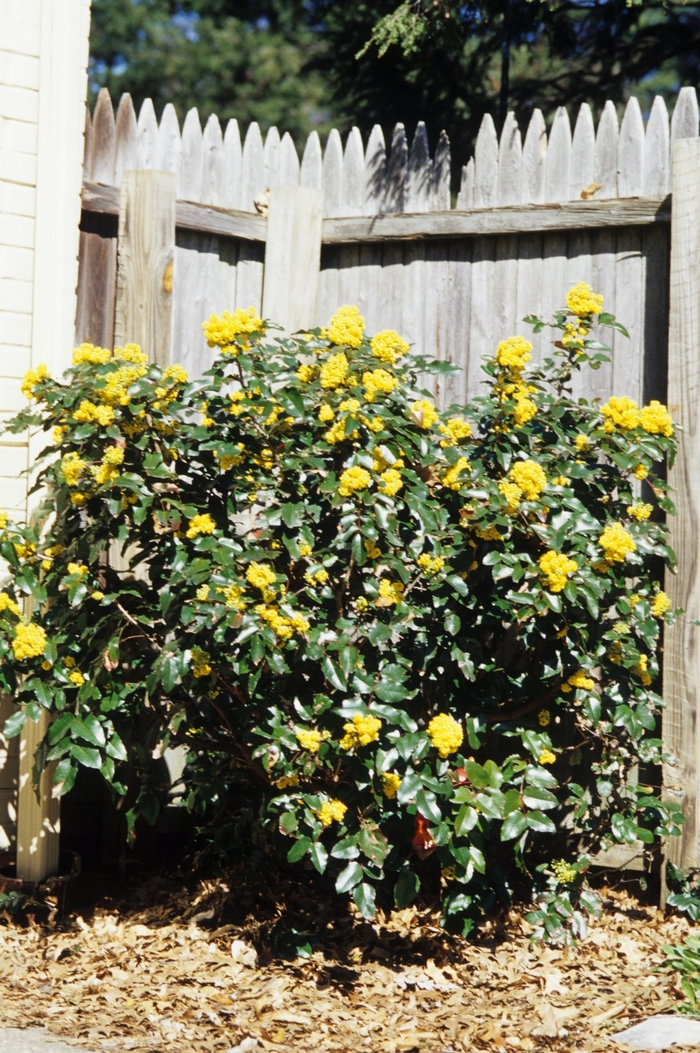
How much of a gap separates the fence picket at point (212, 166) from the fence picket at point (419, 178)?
2.23 ft

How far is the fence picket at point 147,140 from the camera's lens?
3.84 metres

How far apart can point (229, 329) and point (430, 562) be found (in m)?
0.87

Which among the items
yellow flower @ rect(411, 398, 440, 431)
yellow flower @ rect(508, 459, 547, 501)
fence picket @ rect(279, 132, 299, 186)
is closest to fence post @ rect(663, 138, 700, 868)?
yellow flower @ rect(508, 459, 547, 501)

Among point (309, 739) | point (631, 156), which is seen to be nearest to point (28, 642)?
point (309, 739)

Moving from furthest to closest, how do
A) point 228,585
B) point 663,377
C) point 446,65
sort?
point 446,65
point 663,377
point 228,585

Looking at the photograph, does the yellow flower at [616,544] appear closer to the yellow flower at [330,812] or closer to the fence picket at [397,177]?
the yellow flower at [330,812]

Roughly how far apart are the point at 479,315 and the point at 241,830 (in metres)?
1.94

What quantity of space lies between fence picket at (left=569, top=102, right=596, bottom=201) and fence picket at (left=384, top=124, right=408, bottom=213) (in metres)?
0.61

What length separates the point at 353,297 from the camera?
4082mm

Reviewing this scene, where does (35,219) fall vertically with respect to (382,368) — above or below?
above

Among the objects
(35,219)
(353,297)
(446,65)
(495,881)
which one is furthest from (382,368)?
Result: (446,65)

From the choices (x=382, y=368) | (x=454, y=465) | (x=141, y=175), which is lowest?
(x=454, y=465)

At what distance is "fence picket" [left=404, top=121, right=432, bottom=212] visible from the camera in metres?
3.96

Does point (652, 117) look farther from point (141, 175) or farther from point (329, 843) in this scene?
point (329, 843)
